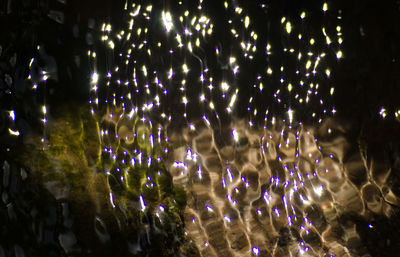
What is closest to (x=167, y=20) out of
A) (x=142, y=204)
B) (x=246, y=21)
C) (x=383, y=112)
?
(x=246, y=21)

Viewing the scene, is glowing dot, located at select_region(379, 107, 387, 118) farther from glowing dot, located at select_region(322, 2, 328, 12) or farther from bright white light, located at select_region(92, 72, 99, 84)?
bright white light, located at select_region(92, 72, 99, 84)

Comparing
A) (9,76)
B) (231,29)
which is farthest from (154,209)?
(231,29)

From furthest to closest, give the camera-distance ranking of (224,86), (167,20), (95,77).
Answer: (224,86)
(167,20)
(95,77)

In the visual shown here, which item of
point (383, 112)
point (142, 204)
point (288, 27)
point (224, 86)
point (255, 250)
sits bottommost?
point (255, 250)

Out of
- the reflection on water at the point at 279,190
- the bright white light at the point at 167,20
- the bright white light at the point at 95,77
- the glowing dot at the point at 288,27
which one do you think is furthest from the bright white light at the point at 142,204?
the glowing dot at the point at 288,27

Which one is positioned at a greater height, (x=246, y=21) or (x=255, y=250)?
(x=246, y=21)

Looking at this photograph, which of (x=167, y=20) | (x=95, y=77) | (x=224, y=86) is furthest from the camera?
(x=224, y=86)

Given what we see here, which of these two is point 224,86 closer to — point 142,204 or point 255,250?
point 142,204

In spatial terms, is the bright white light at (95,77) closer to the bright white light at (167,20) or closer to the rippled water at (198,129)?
the rippled water at (198,129)

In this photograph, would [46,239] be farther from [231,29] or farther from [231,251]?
[231,29]
